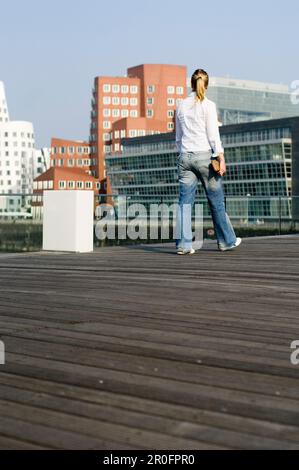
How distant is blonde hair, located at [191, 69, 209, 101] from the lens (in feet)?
30.6

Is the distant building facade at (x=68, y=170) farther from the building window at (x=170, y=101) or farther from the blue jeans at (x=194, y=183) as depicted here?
the blue jeans at (x=194, y=183)

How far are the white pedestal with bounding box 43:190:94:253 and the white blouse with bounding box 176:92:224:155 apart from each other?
1.99m

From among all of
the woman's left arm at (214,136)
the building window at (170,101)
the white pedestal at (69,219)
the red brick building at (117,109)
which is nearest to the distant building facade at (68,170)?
the red brick building at (117,109)

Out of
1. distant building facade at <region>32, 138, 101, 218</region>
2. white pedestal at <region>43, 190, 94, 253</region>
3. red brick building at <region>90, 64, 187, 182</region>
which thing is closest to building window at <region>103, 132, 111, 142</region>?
red brick building at <region>90, 64, 187, 182</region>

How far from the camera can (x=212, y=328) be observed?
4266mm

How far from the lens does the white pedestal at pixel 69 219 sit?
10.8m

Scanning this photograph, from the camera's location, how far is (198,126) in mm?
9414

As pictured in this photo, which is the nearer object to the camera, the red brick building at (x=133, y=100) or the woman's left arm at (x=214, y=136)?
the woman's left arm at (x=214, y=136)

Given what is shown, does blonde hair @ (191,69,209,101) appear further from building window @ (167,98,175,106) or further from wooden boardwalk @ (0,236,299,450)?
building window @ (167,98,175,106)

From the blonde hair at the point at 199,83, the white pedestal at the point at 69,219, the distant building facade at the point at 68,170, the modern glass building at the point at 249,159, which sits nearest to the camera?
the blonde hair at the point at 199,83

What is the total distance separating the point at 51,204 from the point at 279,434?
→ 28.8 ft

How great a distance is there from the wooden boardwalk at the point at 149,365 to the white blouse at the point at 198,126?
10.2 feet

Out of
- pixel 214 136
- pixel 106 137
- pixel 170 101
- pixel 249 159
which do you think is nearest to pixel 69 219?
pixel 214 136

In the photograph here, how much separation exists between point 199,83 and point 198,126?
50 centimetres
